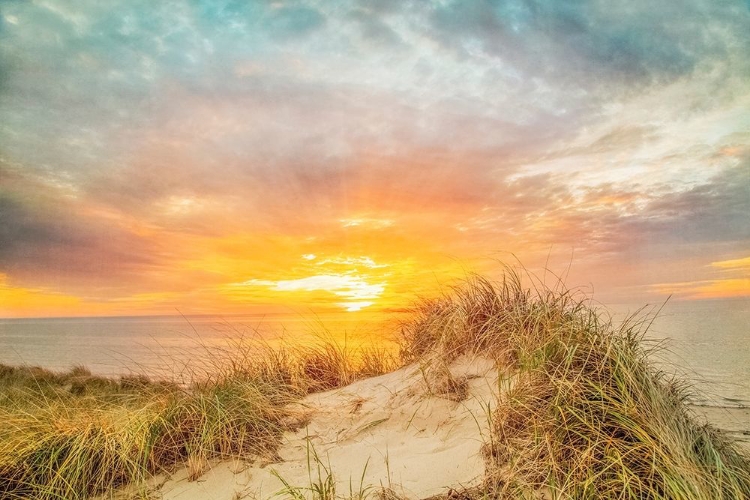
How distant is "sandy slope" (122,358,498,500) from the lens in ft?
9.87

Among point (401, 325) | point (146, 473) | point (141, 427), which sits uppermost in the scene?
point (401, 325)

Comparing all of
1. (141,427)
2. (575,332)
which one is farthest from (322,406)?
(575,332)

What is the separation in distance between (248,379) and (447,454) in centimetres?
300

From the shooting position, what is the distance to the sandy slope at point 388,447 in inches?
118

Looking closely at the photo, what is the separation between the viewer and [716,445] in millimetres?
2941

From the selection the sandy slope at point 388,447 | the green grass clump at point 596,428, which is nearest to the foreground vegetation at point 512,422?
the green grass clump at point 596,428

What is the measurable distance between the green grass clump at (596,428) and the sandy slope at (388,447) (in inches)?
10.3

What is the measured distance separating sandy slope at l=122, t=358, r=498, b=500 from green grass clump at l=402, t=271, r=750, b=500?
0.86 ft

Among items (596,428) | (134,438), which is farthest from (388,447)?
(134,438)

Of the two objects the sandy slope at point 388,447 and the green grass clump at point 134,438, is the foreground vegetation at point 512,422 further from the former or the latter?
the sandy slope at point 388,447

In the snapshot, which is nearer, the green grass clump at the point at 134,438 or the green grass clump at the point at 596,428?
the green grass clump at the point at 596,428

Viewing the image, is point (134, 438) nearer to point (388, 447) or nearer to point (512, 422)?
point (388, 447)

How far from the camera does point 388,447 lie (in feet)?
11.8

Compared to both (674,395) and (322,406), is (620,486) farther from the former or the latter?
(322,406)
